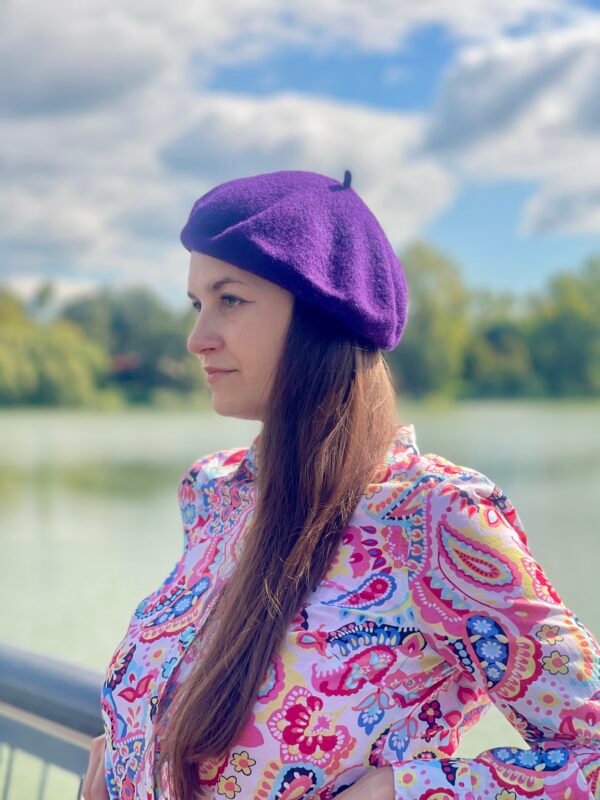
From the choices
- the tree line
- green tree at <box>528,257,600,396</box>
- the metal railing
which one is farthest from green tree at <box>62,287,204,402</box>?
the metal railing

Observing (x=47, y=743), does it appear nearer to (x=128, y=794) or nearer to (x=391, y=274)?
(x=128, y=794)

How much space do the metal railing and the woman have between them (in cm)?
11

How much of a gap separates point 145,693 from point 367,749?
0.77ft

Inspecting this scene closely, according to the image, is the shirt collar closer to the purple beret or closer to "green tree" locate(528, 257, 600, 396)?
the purple beret

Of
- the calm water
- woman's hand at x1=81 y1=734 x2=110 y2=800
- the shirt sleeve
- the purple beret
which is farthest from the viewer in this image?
the calm water

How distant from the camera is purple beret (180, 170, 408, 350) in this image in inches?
34.7

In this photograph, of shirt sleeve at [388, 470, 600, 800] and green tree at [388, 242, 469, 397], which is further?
green tree at [388, 242, 469, 397]

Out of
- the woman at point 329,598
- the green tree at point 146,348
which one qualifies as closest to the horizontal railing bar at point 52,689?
the woman at point 329,598

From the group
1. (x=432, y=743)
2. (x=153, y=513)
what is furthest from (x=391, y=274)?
(x=153, y=513)

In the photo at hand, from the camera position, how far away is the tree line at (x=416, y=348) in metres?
10.4

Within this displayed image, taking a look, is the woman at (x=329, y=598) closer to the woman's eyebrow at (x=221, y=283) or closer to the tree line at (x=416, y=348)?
the woman's eyebrow at (x=221, y=283)

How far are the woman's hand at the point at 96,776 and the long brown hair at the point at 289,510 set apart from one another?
188 millimetres

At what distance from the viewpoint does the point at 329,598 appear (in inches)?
32.9

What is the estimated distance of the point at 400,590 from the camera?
2.68ft
